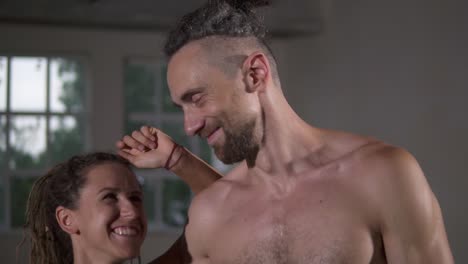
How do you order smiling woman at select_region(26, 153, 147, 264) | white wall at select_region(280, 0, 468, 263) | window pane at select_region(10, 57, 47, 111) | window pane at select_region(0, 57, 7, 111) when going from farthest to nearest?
window pane at select_region(10, 57, 47, 111) → window pane at select_region(0, 57, 7, 111) → white wall at select_region(280, 0, 468, 263) → smiling woman at select_region(26, 153, 147, 264)

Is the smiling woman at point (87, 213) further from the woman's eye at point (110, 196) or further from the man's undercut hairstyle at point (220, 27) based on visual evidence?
the man's undercut hairstyle at point (220, 27)

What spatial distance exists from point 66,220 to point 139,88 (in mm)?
4865

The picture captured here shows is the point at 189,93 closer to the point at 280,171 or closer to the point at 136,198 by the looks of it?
the point at 280,171

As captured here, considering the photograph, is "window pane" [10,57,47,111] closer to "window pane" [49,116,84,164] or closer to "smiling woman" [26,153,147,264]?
"window pane" [49,116,84,164]

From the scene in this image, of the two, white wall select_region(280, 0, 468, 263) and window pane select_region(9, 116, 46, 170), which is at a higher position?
white wall select_region(280, 0, 468, 263)

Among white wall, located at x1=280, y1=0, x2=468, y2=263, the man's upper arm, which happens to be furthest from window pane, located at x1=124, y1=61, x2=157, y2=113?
the man's upper arm

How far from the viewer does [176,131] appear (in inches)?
279

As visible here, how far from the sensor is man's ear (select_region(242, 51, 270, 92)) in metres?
1.83

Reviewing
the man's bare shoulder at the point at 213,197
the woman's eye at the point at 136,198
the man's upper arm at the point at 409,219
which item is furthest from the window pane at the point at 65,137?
the man's upper arm at the point at 409,219

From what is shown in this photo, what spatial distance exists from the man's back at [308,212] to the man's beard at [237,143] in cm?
13

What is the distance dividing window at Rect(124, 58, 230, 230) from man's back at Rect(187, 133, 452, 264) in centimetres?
495

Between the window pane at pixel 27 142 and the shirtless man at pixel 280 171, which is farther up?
the shirtless man at pixel 280 171

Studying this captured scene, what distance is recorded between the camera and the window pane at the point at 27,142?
21.4 ft

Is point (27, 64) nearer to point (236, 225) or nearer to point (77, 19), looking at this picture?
point (77, 19)
